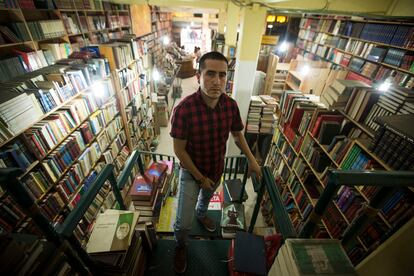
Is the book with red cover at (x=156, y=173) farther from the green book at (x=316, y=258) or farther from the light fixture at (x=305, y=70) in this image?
the light fixture at (x=305, y=70)

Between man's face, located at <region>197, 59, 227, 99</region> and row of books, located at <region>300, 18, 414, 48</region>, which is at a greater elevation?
row of books, located at <region>300, 18, 414, 48</region>

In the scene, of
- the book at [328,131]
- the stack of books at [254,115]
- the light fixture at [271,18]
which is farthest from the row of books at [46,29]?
the light fixture at [271,18]

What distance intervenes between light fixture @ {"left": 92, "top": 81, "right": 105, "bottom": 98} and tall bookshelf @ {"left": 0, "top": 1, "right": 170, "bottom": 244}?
11mm

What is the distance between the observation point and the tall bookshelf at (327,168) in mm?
1522

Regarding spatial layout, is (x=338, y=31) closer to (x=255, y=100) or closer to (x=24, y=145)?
(x=255, y=100)

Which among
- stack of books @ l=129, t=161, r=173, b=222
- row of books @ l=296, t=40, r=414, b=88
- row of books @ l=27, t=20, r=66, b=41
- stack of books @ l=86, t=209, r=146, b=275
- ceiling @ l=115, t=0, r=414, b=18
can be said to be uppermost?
ceiling @ l=115, t=0, r=414, b=18

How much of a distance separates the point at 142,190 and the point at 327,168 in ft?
6.88

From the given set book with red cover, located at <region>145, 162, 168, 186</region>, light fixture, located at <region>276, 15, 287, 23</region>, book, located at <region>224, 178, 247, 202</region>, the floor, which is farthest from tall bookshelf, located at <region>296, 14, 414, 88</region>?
book with red cover, located at <region>145, 162, 168, 186</region>

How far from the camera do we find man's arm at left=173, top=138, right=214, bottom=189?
58.2 inches

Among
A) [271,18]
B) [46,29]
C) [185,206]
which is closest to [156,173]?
[185,206]

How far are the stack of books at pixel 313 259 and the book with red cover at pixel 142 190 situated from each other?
1.56m

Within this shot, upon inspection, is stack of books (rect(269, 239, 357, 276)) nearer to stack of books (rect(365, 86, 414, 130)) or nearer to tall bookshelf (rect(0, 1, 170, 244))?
stack of books (rect(365, 86, 414, 130))

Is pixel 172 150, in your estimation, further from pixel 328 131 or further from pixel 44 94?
pixel 328 131

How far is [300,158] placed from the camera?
100 inches
